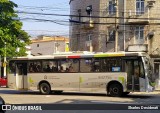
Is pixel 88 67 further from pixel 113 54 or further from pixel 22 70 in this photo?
pixel 22 70

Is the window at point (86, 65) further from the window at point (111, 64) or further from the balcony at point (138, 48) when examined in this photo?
the balcony at point (138, 48)

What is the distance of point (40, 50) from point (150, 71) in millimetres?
64062

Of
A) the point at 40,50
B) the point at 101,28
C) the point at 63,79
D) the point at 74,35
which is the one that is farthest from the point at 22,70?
the point at 40,50

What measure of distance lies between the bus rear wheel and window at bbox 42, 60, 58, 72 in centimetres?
432

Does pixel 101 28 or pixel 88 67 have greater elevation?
pixel 101 28

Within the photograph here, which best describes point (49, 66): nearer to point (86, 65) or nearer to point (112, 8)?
point (86, 65)

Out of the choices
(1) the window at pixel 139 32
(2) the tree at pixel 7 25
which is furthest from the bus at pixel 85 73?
(1) the window at pixel 139 32

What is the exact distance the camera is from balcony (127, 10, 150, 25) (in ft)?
124

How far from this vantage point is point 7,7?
→ 1955 cm

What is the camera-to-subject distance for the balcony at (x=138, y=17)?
3786cm

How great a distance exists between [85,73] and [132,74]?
328 cm

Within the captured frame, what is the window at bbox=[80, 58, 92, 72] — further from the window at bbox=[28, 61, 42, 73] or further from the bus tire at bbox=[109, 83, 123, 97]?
the window at bbox=[28, 61, 42, 73]

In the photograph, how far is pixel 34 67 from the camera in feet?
85.1

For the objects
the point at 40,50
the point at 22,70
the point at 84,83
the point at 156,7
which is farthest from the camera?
the point at 40,50
